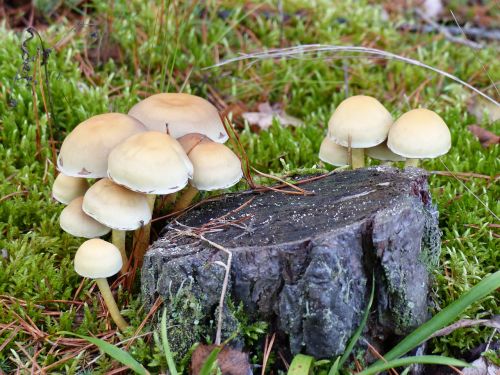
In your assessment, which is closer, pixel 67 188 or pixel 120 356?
pixel 120 356

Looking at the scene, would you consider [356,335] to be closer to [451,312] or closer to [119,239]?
[451,312]

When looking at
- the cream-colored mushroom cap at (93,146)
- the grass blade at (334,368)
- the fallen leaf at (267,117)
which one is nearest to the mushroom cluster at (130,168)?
the cream-colored mushroom cap at (93,146)

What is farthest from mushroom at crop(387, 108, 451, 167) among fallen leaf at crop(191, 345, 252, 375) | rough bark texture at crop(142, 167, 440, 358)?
fallen leaf at crop(191, 345, 252, 375)

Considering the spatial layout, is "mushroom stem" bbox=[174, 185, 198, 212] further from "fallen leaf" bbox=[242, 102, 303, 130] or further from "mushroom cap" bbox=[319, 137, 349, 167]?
"fallen leaf" bbox=[242, 102, 303, 130]

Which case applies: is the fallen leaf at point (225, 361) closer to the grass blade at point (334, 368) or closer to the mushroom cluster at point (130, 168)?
the grass blade at point (334, 368)

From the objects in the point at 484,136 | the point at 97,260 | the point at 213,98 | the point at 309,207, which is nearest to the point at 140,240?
the point at 97,260

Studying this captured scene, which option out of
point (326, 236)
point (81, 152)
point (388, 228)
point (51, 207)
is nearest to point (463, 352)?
point (388, 228)

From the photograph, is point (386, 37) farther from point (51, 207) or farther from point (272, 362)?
point (272, 362)
